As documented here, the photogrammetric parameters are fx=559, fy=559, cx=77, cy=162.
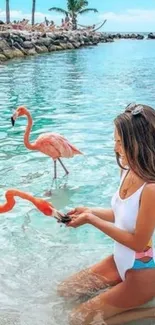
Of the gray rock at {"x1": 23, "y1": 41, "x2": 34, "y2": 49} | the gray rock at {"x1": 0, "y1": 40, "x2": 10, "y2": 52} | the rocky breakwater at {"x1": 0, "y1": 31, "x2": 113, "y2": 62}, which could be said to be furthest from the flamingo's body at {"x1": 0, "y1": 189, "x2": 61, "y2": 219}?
the gray rock at {"x1": 23, "y1": 41, "x2": 34, "y2": 49}

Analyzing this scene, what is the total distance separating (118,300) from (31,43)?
35374 millimetres

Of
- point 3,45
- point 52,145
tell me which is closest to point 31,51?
point 3,45

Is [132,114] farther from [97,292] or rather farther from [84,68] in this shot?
[84,68]

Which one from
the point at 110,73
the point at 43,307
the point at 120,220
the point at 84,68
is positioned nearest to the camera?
the point at 120,220

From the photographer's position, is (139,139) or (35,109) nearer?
(139,139)

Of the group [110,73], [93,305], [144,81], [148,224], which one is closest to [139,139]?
[148,224]

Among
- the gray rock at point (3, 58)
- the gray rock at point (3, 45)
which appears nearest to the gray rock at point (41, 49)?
the gray rock at point (3, 45)

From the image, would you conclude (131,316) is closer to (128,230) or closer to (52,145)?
(128,230)

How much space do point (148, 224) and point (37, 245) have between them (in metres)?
2.31

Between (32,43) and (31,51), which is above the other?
(32,43)

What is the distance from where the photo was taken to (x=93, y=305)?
137 inches

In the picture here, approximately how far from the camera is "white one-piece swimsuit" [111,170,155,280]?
10.6 ft

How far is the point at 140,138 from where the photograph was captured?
3.08 m

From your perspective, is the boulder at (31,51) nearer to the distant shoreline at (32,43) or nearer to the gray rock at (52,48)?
the distant shoreline at (32,43)
